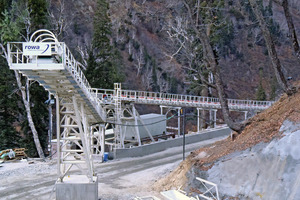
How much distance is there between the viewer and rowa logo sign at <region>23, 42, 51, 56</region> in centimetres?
1341

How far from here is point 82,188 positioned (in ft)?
54.1

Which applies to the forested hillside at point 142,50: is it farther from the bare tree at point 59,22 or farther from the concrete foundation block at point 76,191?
the concrete foundation block at point 76,191

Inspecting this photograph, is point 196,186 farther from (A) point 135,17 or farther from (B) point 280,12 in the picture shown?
(B) point 280,12

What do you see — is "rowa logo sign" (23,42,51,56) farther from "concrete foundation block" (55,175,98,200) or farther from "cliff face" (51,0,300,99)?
"cliff face" (51,0,300,99)

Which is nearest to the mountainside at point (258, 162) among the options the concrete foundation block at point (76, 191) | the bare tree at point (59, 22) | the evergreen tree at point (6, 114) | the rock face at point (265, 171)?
the rock face at point (265, 171)

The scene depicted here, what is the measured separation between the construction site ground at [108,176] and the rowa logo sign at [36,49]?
788 cm

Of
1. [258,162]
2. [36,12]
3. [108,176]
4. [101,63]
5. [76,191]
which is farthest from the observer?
[101,63]

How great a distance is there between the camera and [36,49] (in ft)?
44.4

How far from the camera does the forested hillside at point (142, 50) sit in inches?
1506

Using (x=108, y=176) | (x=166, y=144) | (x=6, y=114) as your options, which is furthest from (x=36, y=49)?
(x=6, y=114)

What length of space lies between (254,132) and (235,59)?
65.8 m

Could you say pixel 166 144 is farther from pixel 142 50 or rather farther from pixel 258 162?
pixel 142 50

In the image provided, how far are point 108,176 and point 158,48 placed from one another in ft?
173

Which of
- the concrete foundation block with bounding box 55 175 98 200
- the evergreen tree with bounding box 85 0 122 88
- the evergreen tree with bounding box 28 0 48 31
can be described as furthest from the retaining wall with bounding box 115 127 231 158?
the evergreen tree with bounding box 28 0 48 31
